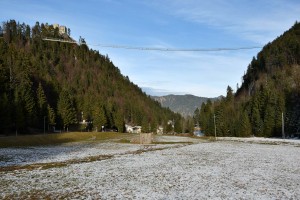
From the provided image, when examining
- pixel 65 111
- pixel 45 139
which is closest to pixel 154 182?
pixel 45 139

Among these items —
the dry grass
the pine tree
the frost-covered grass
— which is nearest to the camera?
the frost-covered grass

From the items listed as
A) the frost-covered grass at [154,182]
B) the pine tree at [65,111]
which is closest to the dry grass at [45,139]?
the pine tree at [65,111]

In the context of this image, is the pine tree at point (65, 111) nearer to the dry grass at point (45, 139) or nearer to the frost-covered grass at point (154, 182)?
the dry grass at point (45, 139)

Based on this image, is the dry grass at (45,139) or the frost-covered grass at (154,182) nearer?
the frost-covered grass at (154,182)

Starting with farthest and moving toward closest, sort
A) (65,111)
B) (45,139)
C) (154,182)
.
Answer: (65,111)
(45,139)
(154,182)

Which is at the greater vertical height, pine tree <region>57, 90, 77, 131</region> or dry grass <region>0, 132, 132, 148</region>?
pine tree <region>57, 90, 77, 131</region>

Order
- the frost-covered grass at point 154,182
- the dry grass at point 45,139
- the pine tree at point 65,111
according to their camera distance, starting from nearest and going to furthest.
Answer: the frost-covered grass at point 154,182, the dry grass at point 45,139, the pine tree at point 65,111

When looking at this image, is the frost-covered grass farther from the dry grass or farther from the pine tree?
the pine tree

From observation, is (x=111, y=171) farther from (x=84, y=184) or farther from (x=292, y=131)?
(x=292, y=131)

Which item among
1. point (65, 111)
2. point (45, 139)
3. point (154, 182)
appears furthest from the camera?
point (65, 111)

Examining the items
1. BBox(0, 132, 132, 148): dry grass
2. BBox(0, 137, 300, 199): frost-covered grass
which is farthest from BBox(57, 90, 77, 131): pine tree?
BBox(0, 137, 300, 199): frost-covered grass

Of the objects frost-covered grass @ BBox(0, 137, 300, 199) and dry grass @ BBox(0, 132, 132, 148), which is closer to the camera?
frost-covered grass @ BBox(0, 137, 300, 199)

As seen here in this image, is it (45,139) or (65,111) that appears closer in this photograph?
(45,139)

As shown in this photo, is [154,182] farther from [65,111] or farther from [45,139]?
[65,111]
